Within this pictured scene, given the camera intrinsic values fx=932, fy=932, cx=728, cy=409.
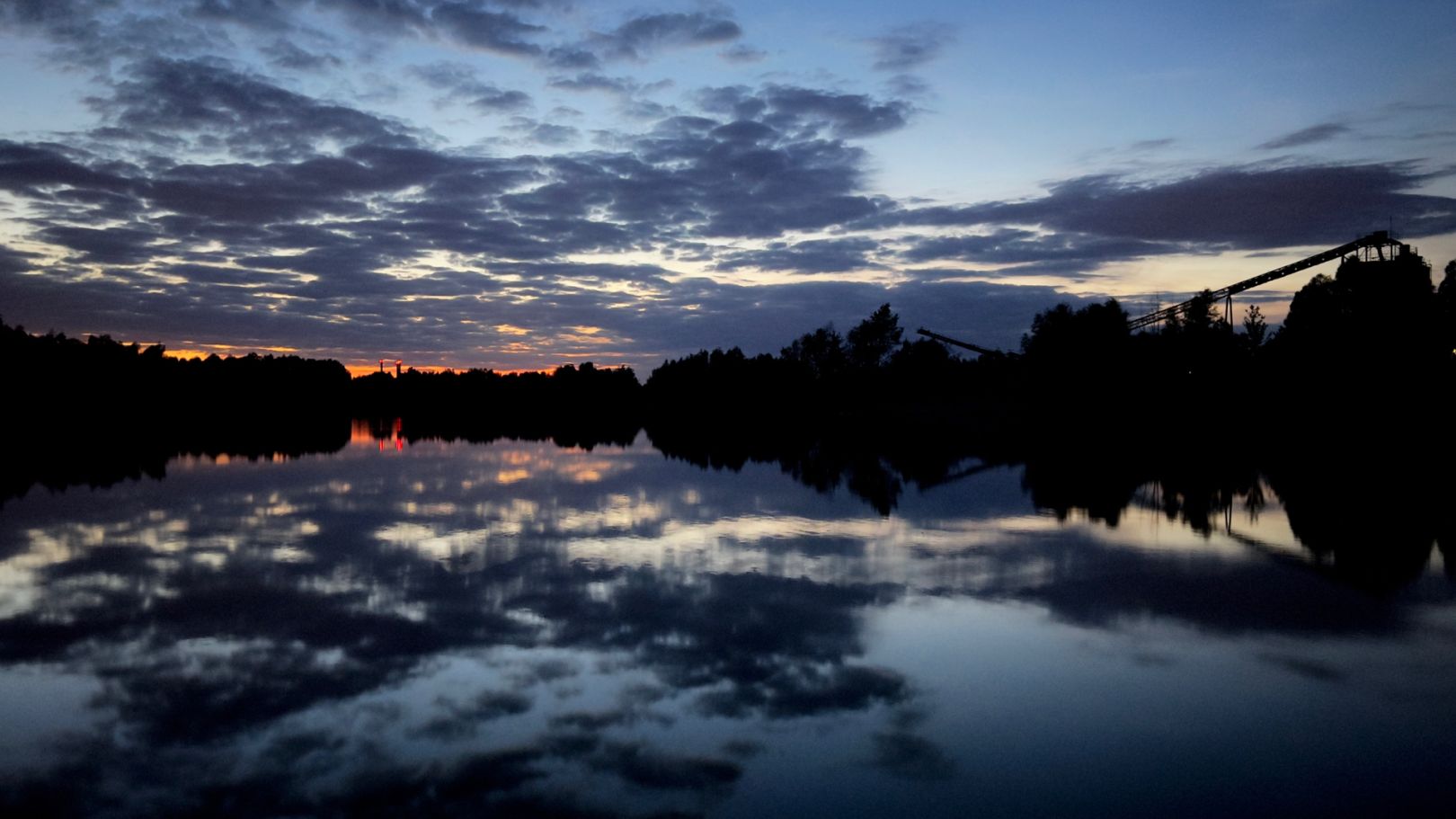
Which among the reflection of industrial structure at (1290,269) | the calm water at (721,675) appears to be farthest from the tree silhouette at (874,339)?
the calm water at (721,675)

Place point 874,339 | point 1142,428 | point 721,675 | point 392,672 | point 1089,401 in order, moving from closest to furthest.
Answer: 1. point 721,675
2. point 392,672
3. point 1142,428
4. point 1089,401
5. point 874,339

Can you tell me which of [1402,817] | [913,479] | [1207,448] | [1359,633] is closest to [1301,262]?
[1207,448]

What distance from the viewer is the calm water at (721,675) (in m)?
9.19

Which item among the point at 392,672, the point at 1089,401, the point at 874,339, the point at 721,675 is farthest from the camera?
the point at 874,339

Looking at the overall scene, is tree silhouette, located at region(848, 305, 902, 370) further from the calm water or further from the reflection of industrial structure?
the calm water

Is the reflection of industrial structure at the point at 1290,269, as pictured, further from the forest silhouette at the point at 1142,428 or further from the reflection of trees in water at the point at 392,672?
the reflection of trees in water at the point at 392,672

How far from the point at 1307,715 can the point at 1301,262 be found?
337 feet

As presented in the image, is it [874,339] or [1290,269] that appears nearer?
[1290,269]

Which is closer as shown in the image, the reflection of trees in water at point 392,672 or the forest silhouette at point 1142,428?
the reflection of trees in water at point 392,672

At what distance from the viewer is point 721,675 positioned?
12547mm

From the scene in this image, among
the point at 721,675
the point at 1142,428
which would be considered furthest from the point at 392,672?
the point at 1142,428

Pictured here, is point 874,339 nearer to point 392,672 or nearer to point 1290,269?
point 1290,269

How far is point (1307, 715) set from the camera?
1125 centimetres

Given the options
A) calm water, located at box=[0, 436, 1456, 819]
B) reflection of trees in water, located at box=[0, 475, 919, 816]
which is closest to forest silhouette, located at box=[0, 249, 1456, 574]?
calm water, located at box=[0, 436, 1456, 819]
